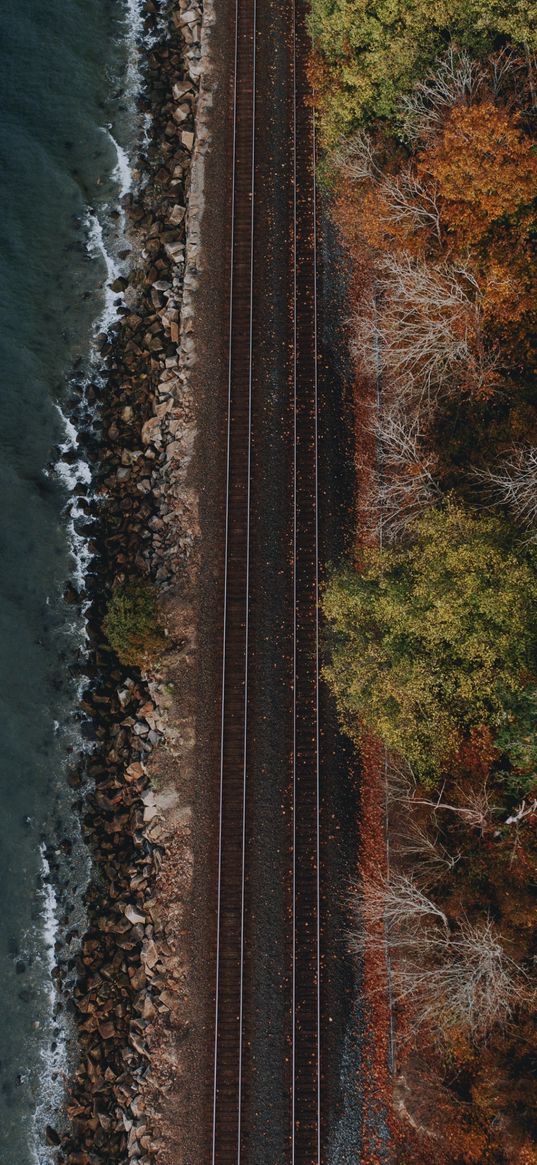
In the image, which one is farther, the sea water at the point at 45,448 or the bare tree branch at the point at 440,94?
the sea water at the point at 45,448

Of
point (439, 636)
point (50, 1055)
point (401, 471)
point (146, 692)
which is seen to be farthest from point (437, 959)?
point (401, 471)

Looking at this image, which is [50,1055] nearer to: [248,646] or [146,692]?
[146,692]

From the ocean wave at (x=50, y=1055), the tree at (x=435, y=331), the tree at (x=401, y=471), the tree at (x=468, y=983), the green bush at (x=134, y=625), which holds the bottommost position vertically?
the ocean wave at (x=50, y=1055)

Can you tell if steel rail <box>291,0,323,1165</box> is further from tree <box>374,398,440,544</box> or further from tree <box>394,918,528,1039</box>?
tree <box>394,918,528,1039</box>

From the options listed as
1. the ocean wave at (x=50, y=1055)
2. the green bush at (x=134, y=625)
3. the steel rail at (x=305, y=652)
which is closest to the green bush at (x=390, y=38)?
the steel rail at (x=305, y=652)

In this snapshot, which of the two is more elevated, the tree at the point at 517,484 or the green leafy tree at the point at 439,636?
the tree at the point at 517,484

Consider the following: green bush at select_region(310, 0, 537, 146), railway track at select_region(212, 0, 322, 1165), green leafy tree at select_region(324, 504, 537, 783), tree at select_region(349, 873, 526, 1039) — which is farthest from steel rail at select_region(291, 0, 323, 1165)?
green bush at select_region(310, 0, 537, 146)

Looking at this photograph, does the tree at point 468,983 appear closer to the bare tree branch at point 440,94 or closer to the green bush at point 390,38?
the bare tree branch at point 440,94
